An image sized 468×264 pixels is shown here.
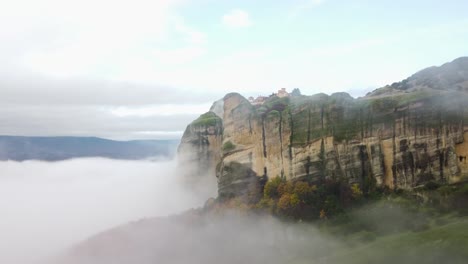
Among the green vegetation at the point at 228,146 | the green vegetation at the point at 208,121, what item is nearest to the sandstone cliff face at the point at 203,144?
the green vegetation at the point at 208,121

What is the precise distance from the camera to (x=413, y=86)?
68562 millimetres

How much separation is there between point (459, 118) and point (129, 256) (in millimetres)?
47331

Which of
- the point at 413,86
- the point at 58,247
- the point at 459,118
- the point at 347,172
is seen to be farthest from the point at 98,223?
the point at 459,118

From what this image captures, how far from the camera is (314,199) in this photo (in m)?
54.5

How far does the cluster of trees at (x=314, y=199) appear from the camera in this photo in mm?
53531

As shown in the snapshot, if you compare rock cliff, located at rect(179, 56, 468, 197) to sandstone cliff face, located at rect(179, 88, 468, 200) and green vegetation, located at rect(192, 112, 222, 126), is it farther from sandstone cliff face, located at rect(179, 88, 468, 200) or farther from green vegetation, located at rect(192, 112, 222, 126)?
green vegetation, located at rect(192, 112, 222, 126)

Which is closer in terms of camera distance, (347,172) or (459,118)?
(459,118)

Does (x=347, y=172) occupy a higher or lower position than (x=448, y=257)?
higher

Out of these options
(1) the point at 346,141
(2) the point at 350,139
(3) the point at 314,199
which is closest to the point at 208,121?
(3) the point at 314,199

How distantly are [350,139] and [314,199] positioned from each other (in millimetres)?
9360

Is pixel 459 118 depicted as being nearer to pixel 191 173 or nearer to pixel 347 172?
pixel 347 172

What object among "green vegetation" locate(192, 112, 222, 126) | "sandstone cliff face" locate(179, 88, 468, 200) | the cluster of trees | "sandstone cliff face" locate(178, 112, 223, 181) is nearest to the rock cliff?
"sandstone cliff face" locate(179, 88, 468, 200)

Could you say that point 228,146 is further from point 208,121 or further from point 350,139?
point 350,139

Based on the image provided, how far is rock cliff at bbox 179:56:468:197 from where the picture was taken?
50219mm
